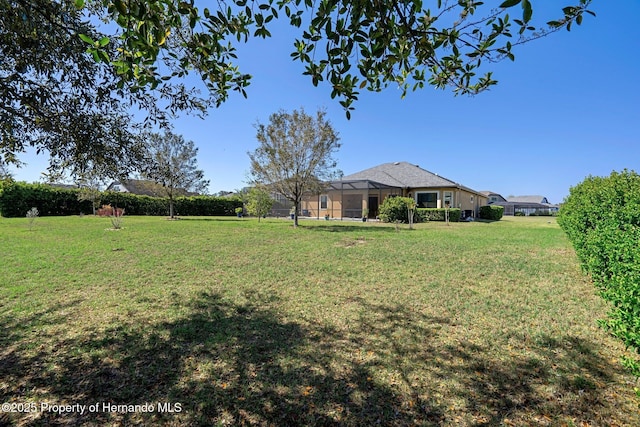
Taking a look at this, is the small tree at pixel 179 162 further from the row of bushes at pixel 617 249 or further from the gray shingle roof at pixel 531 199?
the gray shingle roof at pixel 531 199

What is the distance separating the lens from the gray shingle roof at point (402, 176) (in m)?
26.7

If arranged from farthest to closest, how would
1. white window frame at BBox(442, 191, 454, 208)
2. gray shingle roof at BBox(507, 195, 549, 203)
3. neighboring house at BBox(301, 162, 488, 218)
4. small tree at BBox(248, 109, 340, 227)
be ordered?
gray shingle roof at BBox(507, 195, 549, 203) → neighboring house at BBox(301, 162, 488, 218) → white window frame at BBox(442, 191, 454, 208) → small tree at BBox(248, 109, 340, 227)

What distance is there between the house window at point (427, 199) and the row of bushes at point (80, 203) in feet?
68.1

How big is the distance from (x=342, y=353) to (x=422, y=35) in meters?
3.36

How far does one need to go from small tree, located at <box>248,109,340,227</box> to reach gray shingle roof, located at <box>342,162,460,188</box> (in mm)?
11861

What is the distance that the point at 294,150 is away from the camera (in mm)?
16578

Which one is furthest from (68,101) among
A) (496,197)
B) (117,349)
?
(496,197)

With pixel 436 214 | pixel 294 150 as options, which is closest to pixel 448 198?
pixel 436 214

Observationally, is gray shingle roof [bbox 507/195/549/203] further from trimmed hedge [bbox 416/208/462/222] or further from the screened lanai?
the screened lanai

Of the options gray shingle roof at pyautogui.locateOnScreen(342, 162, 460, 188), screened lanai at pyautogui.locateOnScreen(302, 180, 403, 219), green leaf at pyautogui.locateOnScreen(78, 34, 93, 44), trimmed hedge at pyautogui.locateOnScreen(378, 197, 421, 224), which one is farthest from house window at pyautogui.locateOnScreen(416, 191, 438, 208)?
green leaf at pyautogui.locateOnScreen(78, 34, 93, 44)

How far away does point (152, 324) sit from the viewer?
422cm

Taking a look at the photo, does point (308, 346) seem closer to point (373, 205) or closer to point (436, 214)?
point (436, 214)

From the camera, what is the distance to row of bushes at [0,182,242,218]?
69.1 ft

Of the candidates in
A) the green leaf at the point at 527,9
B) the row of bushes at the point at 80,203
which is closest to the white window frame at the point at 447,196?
the row of bushes at the point at 80,203
